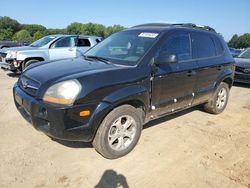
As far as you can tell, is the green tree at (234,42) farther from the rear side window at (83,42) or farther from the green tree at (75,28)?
the rear side window at (83,42)

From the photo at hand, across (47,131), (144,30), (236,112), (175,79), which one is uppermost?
(144,30)

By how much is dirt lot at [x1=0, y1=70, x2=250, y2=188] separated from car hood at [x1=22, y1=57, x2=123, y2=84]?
1.09 m

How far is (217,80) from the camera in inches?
215

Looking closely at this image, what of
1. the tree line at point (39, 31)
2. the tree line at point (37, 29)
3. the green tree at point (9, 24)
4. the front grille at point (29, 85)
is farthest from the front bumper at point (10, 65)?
the green tree at point (9, 24)

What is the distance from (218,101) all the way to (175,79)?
204 centimetres

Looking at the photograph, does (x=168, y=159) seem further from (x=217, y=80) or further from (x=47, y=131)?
(x=217, y=80)

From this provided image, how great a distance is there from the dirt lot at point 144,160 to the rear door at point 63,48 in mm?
5539

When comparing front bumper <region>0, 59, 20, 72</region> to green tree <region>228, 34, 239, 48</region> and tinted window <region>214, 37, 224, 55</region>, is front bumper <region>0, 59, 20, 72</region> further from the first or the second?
green tree <region>228, 34, 239, 48</region>

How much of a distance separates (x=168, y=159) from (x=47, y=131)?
1717 millimetres

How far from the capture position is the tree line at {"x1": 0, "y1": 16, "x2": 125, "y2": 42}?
68306 mm

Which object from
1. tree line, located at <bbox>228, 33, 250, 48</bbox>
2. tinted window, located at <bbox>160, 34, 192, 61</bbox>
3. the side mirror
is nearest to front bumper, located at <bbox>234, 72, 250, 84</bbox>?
tinted window, located at <bbox>160, 34, 192, 61</bbox>

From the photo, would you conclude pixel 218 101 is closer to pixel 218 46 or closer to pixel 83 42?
pixel 218 46

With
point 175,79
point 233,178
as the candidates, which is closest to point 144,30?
point 175,79

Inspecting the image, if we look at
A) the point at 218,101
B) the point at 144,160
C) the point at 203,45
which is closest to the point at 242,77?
the point at 218,101
